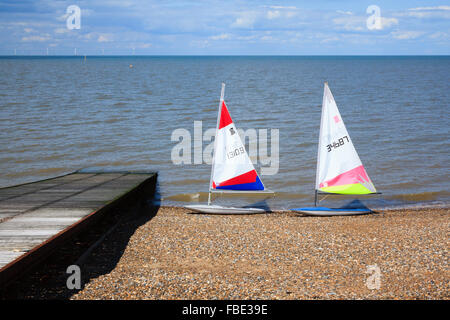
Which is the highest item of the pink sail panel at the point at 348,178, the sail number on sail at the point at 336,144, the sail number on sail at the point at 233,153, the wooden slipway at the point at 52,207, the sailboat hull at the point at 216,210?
the sail number on sail at the point at 336,144

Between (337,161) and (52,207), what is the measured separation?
9810 millimetres

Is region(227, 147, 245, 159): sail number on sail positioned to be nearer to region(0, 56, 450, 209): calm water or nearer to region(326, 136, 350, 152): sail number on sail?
region(326, 136, 350, 152): sail number on sail

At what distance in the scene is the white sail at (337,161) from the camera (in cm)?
1578

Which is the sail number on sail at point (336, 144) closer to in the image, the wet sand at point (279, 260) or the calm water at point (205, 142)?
the wet sand at point (279, 260)

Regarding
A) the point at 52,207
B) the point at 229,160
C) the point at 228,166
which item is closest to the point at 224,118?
the point at 229,160

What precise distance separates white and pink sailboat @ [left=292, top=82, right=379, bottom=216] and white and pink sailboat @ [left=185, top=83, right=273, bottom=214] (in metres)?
2.15

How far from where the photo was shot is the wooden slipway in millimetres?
8734

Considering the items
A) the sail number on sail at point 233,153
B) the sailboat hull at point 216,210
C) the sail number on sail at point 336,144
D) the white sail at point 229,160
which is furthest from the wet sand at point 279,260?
the sail number on sail at point 336,144

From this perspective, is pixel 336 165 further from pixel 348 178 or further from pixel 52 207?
pixel 52 207

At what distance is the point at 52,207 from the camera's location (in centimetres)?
1238

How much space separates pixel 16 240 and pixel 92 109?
36132 millimetres

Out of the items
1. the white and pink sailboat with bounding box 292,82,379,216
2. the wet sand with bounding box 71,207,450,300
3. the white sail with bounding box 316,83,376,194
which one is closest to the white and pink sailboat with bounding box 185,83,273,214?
the wet sand with bounding box 71,207,450,300

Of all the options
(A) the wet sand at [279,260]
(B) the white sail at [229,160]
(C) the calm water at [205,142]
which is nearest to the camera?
(A) the wet sand at [279,260]
